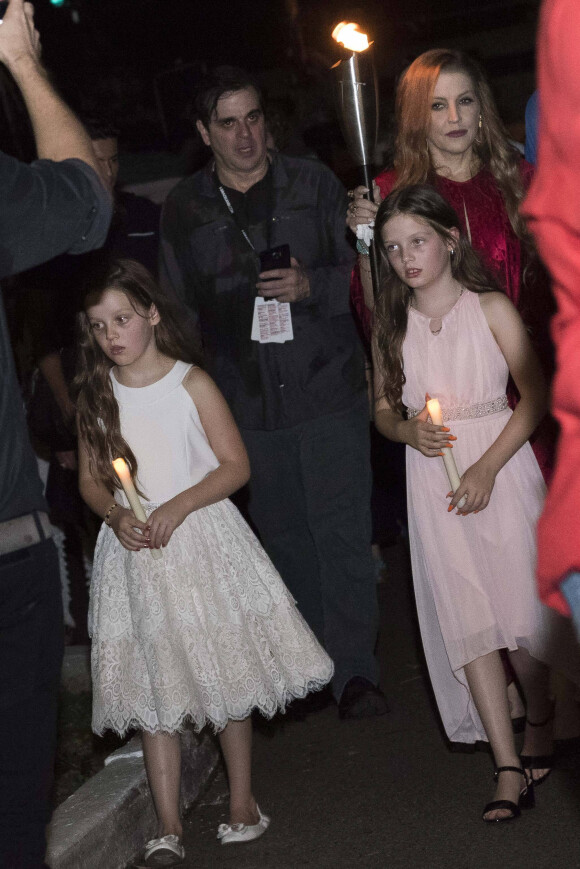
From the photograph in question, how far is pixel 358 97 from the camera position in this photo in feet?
15.2

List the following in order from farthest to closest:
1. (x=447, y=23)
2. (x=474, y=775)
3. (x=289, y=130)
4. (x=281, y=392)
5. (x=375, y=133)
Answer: (x=447, y=23)
(x=289, y=130)
(x=281, y=392)
(x=375, y=133)
(x=474, y=775)

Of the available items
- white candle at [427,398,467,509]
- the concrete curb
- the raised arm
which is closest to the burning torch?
white candle at [427,398,467,509]

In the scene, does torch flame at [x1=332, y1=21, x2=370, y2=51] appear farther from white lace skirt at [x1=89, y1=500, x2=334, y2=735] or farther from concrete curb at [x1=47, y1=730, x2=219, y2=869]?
concrete curb at [x1=47, y1=730, x2=219, y2=869]

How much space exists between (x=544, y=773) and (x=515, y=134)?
14.5 feet

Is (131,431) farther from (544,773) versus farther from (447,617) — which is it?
(544,773)

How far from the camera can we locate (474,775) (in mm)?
4371

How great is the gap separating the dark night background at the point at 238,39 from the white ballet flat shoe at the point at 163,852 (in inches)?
393

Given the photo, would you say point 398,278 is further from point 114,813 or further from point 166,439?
point 114,813

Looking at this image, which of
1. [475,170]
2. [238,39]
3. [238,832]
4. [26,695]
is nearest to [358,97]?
[475,170]

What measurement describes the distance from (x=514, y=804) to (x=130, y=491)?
164 centimetres

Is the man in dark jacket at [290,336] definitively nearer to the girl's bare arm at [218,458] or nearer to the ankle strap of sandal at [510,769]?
the girl's bare arm at [218,458]

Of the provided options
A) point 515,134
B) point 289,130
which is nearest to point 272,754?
point 289,130

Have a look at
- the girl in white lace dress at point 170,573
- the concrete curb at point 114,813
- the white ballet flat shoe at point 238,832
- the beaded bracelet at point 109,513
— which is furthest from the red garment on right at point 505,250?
the concrete curb at point 114,813

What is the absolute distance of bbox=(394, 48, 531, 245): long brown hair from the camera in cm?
449
